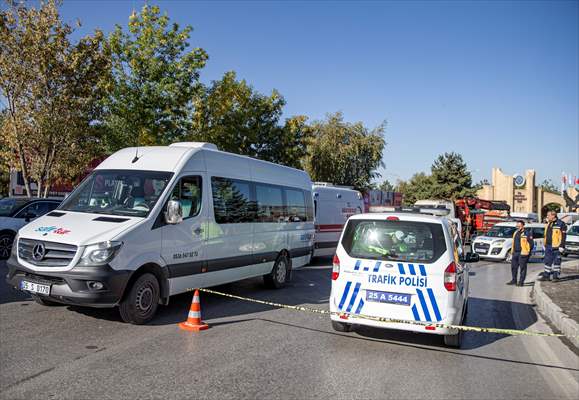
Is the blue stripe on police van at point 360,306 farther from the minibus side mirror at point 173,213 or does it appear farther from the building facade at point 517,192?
the building facade at point 517,192

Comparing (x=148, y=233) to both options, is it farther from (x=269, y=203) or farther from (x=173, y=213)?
(x=269, y=203)

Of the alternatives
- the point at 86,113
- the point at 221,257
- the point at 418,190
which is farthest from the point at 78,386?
the point at 418,190

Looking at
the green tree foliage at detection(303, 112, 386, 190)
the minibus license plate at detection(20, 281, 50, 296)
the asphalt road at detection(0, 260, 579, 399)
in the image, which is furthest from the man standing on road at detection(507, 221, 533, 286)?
the green tree foliage at detection(303, 112, 386, 190)

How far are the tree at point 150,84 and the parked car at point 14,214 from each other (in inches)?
247

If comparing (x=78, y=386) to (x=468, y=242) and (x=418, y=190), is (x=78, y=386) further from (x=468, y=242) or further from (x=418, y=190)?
(x=418, y=190)

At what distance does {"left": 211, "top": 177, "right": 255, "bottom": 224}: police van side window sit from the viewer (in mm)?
8854

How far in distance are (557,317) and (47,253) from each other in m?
8.37

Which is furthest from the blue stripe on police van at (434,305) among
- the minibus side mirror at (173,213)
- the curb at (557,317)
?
the minibus side mirror at (173,213)

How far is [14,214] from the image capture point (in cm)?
1347

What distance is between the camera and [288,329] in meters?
7.57

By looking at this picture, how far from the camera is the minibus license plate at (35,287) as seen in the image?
6.70 metres

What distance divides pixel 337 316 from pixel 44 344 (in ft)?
12.0

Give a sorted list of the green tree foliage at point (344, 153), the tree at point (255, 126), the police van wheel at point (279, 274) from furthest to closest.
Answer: the green tree foliage at point (344, 153)
the tree at point (255, 126)
the police van wheel at point (279, 274)

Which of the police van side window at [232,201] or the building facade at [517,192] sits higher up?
the building facade at [517,192]
